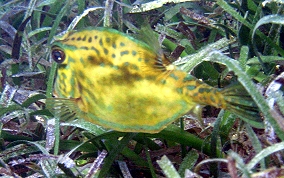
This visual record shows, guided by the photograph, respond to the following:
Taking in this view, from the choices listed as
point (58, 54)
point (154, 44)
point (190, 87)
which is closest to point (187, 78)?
point (190, 87)

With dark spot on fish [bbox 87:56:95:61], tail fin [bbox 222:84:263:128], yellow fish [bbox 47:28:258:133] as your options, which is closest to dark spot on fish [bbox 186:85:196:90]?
yellow fish [bbox 47:28:258:133]

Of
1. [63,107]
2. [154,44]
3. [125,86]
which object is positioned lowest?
[63,107]

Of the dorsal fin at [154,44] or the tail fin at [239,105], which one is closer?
the tail fin at [239,105]

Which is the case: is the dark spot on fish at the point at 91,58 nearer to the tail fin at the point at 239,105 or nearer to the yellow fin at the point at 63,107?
the yellow fin at the point at 63,107

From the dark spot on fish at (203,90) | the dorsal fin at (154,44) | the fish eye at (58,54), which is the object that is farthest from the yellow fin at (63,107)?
the dark spot on fish at (203,90)

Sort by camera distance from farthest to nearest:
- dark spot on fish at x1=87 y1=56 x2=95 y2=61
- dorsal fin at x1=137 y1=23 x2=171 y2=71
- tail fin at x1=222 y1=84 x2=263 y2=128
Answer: dark spot on fish at x1=87 y1=56 x2=95 y2=61, dorsal fin at x1=137 y1=23 x2=171 y2=71, tail fin at x1=222 y1=84 x2=263 y2=128

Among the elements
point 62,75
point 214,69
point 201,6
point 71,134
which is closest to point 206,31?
point 201,6

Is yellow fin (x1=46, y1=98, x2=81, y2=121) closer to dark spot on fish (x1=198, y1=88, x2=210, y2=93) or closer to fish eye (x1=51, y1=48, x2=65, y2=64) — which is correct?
fish eye (x1=51, y1=48, x2=65, y2=64)

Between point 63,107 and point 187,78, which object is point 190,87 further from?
point 63,107

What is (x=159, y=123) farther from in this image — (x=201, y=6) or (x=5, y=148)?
(x=201, y=6)
